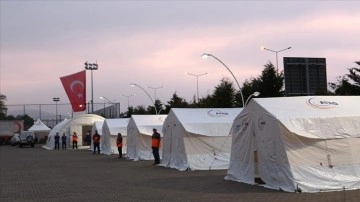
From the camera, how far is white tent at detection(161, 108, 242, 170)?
22.9 meters

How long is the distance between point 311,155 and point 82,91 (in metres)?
46.9

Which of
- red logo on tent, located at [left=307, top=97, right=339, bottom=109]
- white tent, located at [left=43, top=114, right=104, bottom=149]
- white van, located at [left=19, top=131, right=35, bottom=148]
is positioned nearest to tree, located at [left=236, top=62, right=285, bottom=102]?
white tent, located at [left=43, top=114, right=104, bottom=149]

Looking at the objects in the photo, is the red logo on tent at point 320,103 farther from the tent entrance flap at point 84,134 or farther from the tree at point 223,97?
the tree at point 223,97

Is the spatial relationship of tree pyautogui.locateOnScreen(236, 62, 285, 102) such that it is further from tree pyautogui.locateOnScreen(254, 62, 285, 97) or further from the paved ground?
the paved ground

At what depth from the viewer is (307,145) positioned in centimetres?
1508

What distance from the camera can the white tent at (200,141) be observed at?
75.3ft

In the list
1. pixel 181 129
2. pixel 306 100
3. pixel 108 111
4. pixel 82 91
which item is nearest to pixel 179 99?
pixel 108 111

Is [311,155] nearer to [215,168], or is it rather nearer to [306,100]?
[306,100]

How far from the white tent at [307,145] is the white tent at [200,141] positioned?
20.4 feet

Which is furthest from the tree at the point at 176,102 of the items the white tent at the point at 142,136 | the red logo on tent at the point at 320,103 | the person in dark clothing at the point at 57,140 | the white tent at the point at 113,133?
the red logo on tent at the point at 320,103

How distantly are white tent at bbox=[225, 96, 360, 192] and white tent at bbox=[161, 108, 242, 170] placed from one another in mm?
6210

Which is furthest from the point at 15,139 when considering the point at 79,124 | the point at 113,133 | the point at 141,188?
the point at 141,188

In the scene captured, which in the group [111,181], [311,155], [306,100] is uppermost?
[306,100]

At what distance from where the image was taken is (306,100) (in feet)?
55.5
